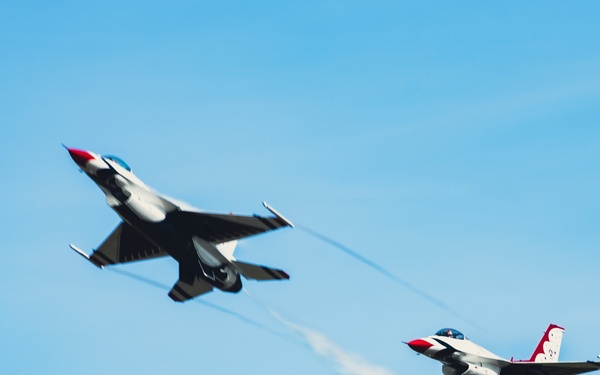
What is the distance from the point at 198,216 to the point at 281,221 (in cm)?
471

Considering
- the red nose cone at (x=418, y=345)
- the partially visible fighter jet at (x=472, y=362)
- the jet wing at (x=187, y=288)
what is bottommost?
the jet wing at (x=187, y=288)

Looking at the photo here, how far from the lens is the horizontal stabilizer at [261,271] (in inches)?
2440

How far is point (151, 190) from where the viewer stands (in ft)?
195

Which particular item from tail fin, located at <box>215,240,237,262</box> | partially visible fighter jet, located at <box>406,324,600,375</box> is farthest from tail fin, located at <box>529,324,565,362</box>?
tail fin, located at <box>215,240,237,262</box>

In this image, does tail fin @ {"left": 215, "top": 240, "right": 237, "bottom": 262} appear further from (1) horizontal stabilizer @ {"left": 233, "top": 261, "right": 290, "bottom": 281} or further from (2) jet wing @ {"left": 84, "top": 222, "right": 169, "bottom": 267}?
(2) jet wing @ {"left": 84, "top": 222, "right": 169, "bottom": 267}

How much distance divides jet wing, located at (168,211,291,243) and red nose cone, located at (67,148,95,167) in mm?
4965

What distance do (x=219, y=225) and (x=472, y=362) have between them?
55.8 ft

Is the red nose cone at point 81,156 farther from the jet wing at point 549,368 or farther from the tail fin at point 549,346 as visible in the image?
the tail fin at point 549,346

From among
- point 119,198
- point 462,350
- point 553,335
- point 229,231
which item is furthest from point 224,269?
point 553,335

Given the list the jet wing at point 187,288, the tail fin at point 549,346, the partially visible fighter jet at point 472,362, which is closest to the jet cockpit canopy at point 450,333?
the partially visible fighter jet at point 472,362

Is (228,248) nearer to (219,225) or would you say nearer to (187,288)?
(219,225)

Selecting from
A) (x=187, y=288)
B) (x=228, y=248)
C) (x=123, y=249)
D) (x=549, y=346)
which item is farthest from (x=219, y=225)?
(x=549, y=346)

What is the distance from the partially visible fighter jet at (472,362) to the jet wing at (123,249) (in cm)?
1500

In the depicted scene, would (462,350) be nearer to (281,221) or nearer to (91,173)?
(281,221)
